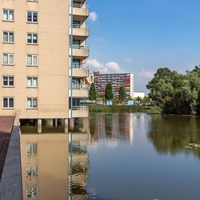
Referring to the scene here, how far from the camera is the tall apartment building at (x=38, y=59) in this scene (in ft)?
110

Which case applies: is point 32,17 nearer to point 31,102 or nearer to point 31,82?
point 31,82

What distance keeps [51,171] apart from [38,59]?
72.3ft

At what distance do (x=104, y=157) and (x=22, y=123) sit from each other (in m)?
20.6

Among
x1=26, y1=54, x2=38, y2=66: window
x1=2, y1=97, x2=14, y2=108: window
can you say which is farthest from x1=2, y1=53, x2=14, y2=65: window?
x1=2, y1=97, x2=14, y2=108: window

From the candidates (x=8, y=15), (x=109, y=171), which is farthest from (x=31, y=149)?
(x=8, y=15)

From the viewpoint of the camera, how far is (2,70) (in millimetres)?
33312

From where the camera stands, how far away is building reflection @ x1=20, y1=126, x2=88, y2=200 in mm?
10852

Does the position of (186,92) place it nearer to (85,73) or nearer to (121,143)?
(85,73)

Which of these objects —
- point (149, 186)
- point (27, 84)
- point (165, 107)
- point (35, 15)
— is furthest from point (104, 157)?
point (165, 107)

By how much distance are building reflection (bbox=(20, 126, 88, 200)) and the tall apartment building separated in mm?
12714

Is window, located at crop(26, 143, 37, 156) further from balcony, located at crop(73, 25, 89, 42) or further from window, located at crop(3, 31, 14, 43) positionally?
balcony, located at crop(73, 25, 89, 42)

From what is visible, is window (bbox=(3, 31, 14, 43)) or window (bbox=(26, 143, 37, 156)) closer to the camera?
window (bbox=(26, 143, 37, 156))

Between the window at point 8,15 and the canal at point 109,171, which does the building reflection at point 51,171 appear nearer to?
the canal at point 109,171

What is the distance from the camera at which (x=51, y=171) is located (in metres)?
13.9
